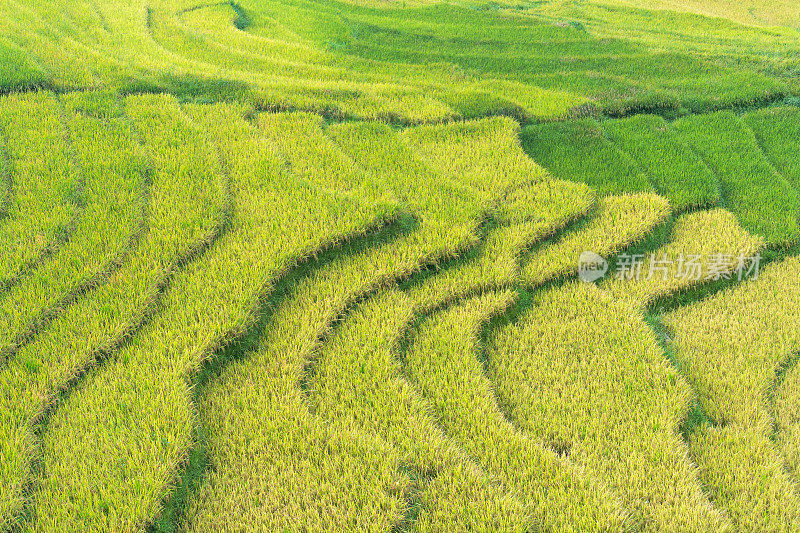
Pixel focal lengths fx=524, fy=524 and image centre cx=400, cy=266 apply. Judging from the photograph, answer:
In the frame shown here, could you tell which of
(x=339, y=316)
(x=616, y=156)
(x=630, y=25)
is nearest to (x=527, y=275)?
(x=339, y=316)

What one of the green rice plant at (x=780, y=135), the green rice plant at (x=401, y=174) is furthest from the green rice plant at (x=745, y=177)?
the green rice plant at (x=401, y=174)

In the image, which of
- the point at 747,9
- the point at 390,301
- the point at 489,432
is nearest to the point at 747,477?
the point at 489,432

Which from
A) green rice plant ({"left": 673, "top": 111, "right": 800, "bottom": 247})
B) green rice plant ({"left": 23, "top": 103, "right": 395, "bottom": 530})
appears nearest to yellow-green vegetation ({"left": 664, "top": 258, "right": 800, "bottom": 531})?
green rice plant ({"left": 673, "top": 111, "right": 800, "bottom": 247})

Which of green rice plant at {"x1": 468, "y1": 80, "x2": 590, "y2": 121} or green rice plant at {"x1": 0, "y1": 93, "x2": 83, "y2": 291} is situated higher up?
green rice plant at {"x1": 468, "y1": 80, "x2": 590, "y2": 121}

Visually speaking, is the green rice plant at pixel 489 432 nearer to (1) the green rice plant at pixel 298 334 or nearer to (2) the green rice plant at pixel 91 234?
(1) the green rice plant at pixel 298 334

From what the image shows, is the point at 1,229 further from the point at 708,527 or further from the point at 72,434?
the point at 708,527

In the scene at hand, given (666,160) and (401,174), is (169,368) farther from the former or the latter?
(666,160)

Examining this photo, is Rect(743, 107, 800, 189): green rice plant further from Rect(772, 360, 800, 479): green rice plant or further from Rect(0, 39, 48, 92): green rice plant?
Rect(0, 39, 48, 92): green rice plant
